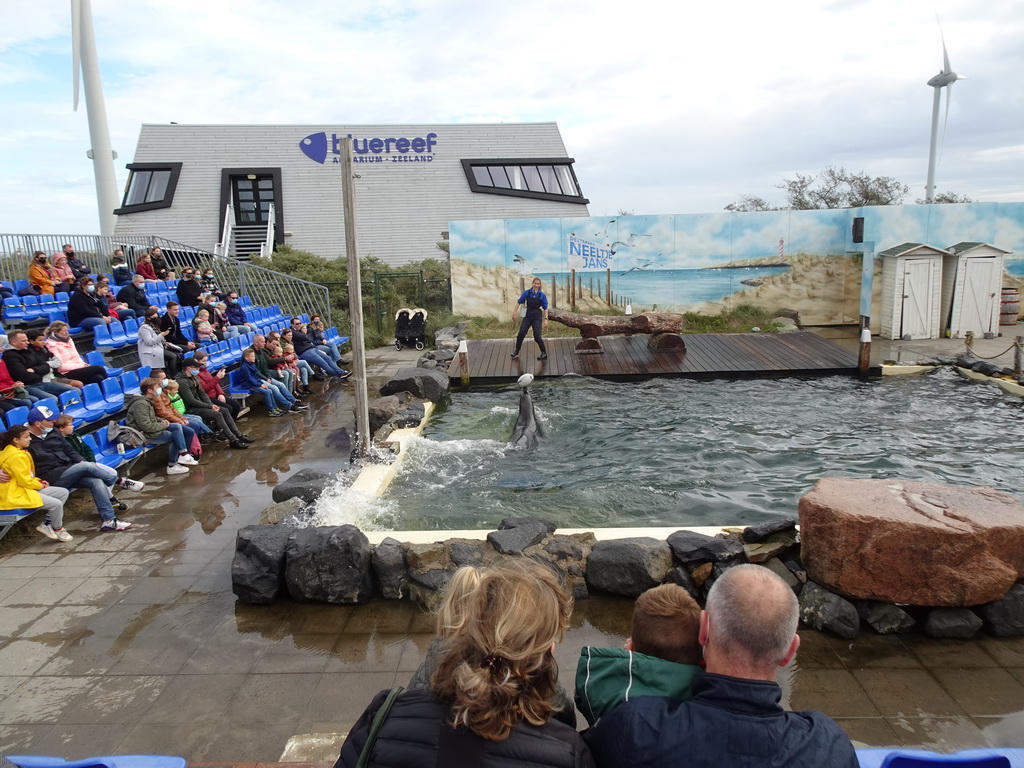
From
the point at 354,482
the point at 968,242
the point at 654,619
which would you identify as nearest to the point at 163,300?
the point at 354,482

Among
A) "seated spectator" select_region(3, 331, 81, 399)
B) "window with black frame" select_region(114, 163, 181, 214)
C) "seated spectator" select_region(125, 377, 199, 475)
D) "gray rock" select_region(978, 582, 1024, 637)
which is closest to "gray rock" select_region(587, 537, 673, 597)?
"gray rock" select_region(978, 582, 1024, 637)

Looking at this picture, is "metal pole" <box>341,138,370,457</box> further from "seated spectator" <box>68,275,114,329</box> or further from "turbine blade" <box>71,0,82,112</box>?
"turbine blade" <box>71,0,82,112</box>

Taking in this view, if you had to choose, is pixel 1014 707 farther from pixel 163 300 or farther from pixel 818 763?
pixel 163 300

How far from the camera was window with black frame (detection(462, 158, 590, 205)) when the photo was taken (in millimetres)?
24828

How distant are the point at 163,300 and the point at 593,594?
38.2ft

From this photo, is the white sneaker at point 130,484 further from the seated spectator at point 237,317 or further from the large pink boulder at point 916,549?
the large pink boulder at point 916,549

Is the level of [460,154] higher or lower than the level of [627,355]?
higher

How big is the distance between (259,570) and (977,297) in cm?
1673

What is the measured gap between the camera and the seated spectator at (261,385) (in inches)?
408

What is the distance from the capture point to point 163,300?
13242 millimetres

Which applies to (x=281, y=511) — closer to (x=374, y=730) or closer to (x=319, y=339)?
(x=374, y=730)

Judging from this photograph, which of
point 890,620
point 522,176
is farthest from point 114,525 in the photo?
point 522,176

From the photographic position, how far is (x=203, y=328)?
11.0 m

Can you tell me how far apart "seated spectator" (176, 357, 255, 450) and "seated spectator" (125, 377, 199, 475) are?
713 mm
